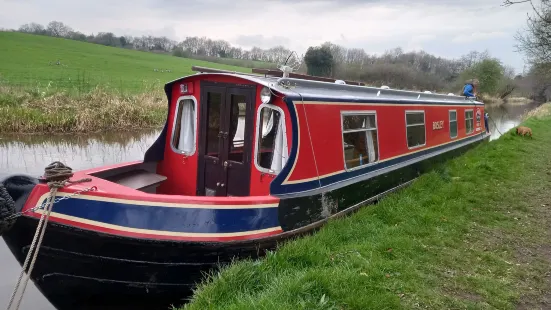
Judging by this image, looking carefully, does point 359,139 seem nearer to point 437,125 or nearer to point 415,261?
point 415,261

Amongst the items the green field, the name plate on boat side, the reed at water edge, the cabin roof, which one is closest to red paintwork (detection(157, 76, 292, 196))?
the cabin roof

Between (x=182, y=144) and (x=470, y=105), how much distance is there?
29.0 ft

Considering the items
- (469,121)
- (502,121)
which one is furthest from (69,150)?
(502,121)

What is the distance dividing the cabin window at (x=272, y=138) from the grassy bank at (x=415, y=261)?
890 mm

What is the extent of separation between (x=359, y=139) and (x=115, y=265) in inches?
137

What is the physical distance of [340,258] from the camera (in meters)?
4.02

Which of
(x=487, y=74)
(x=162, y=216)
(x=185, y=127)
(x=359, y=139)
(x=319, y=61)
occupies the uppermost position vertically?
(x=487, y=74)

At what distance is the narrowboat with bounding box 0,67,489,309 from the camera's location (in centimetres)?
382

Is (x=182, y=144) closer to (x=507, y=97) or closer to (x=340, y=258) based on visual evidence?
(x=340, y=258)

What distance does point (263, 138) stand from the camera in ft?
15.9

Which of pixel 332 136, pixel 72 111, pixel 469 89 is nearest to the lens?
pixel 332 136

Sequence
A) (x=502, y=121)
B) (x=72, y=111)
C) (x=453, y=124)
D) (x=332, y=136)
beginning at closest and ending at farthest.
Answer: (x=332, y=136), (x=453, y=124), (x=72, y=111), (x=502, y=121)

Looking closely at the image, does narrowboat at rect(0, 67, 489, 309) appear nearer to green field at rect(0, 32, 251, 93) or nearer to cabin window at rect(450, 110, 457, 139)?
cabin window at rect(450, 110, 457, 139)

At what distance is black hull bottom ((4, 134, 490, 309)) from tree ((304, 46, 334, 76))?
20.3ft
